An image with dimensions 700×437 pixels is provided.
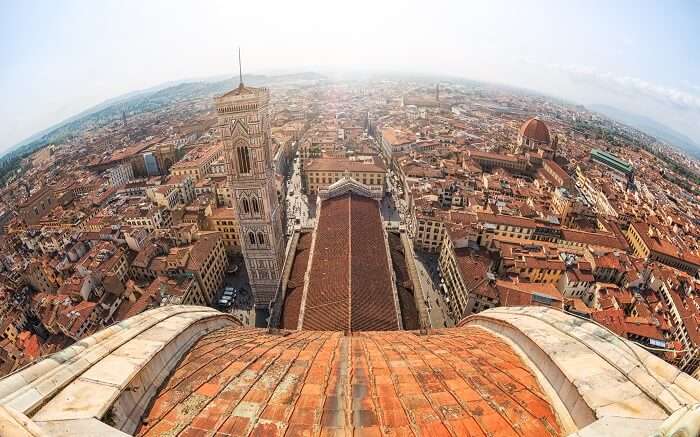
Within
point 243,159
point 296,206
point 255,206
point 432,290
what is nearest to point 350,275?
point 255,206

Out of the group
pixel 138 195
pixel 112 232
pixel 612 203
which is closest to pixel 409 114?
pixel 612 203

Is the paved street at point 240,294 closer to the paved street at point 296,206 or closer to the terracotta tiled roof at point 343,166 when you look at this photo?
the paved street at point 296,206

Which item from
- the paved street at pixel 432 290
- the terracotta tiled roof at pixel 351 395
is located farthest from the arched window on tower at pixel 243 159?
the paved street at pixel 432 290

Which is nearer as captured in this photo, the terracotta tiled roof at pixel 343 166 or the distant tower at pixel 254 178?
the distant tower at pixel 254 178

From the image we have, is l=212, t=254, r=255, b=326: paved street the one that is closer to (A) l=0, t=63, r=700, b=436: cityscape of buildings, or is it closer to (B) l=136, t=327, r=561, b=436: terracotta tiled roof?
(A) l=0, t=63, r=700, b=436: cityscape of buildings

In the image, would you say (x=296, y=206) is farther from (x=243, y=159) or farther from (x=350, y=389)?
(x=350, y=389)

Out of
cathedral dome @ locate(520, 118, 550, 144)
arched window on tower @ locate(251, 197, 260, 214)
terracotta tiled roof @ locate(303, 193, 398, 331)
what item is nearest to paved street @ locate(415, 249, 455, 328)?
terracotta tiled roof @ locate(303, 193, 398, 331)
